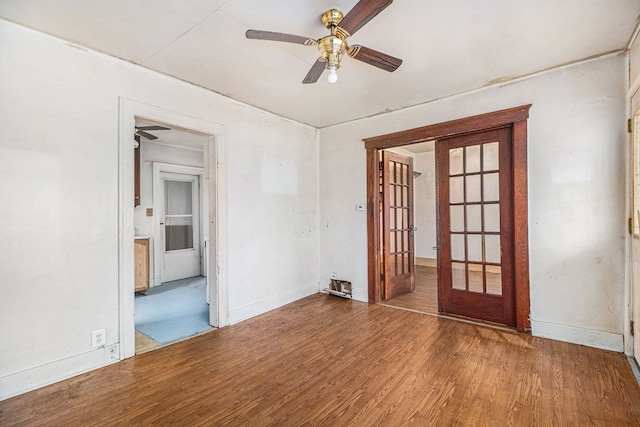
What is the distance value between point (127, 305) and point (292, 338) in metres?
1.49

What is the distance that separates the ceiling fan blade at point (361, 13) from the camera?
5.01ft

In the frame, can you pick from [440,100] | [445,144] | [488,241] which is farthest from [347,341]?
[440,100]

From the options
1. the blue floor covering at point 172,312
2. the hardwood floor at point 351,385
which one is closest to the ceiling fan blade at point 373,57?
the hardwood floor at point 351,385

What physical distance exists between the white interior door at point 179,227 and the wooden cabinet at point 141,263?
73cm

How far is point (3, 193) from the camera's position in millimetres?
1932

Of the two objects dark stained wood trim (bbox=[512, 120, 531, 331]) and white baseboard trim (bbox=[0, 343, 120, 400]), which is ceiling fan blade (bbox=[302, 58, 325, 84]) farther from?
white baseboard trim (bbox=[0, 343, 120, 400])

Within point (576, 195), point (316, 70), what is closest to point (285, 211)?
point (316, 70)

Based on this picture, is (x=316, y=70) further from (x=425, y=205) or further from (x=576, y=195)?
(x=425, y=205)

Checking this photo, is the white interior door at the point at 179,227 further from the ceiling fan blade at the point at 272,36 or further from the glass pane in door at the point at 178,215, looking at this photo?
the ceiling fan blade at the point at 272,36

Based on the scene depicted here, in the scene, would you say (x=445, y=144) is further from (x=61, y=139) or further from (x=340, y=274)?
(x=61, y=139)

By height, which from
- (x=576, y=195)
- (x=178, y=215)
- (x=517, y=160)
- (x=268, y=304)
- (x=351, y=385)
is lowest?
(x=351, y=385)

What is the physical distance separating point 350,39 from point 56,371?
331 cm

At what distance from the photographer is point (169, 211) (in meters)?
5.52

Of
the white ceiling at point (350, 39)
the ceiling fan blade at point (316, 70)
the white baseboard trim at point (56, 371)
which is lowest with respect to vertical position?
the white baseboard trim at point (56, 371)
